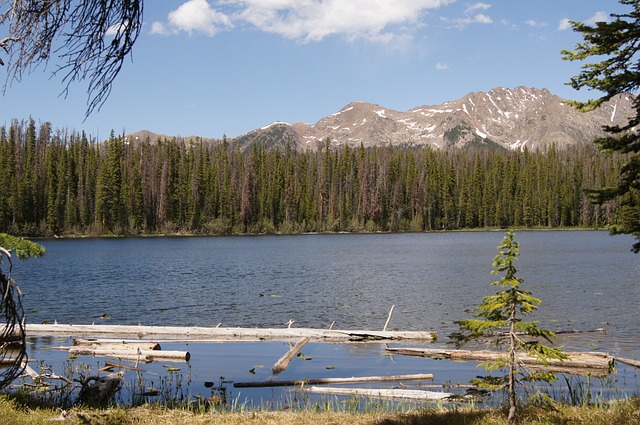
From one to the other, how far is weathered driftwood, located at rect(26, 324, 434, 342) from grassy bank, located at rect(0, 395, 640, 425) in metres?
9.05

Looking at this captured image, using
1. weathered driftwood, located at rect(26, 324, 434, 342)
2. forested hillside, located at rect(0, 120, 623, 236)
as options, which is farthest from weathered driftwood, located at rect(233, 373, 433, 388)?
forested hillside, located at rect(0, 120, 623, 236)

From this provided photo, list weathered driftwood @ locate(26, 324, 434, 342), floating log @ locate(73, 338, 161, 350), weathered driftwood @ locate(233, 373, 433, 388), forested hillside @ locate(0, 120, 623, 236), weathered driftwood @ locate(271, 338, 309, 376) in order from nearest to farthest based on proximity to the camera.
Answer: weathered driftwood @ locate(233, 373, 433, 388) < weathered driftwood @ locate(271, 338, 309, 376) < floating log @ locate(73, 338, 161, 350) < weathered driftwood @ locate(26, 324, 434, 342) < forested hillside @ locate(0, 120, 623, 236)

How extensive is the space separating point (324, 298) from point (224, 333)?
13.1 m

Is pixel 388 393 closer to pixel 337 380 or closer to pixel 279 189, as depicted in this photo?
pixel 337 380

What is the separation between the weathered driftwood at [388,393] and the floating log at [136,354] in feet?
15.3

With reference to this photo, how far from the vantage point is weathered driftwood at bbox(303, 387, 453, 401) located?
1140cm

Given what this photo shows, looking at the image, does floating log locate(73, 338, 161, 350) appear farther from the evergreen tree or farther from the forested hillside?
the forested hillside

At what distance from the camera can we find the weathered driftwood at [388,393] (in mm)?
11395

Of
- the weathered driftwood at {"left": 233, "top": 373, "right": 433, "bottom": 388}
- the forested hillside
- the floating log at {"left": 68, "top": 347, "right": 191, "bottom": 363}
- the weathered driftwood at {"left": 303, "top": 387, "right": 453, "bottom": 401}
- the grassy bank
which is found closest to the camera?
the grassy bank

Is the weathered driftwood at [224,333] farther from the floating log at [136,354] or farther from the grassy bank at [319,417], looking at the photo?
the grassy bank at [319,417]

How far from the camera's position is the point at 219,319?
25078mm

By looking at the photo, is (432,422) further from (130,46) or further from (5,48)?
(5,48)

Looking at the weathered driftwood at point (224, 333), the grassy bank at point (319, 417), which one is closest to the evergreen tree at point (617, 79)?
the grassy bank at point (319, 417)

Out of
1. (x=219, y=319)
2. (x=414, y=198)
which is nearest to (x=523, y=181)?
(x=414, y=198)
